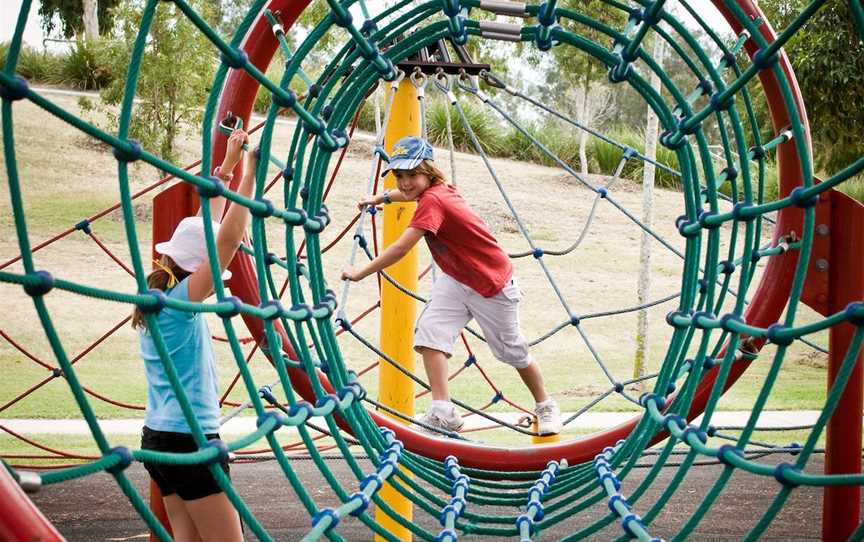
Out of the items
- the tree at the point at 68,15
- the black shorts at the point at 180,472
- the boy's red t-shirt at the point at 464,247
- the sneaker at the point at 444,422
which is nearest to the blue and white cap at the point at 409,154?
the boy's red t-shirt at the point at 464,247

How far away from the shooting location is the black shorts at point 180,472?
1.82m

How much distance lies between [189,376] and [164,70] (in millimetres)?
7228

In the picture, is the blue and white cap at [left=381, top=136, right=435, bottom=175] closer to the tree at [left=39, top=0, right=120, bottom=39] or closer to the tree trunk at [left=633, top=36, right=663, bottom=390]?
the tree trunk at [left=633, top=36, right=663, bottom=390]

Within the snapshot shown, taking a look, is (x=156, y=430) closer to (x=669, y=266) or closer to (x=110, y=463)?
(x=110, y=463)

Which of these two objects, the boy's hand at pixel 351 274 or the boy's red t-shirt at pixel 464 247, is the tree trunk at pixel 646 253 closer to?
the boy's red t-shirt at pixel 464 247

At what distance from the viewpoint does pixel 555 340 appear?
9.04 m

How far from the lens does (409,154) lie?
266 cm

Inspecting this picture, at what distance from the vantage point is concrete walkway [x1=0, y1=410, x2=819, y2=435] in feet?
17.5

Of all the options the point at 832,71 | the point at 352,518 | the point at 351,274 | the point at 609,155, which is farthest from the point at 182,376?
the point at 609,155

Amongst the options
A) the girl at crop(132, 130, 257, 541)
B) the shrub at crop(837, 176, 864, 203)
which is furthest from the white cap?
the shrub at crop(837, 176, 864, 203)

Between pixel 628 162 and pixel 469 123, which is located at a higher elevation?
pixel 469 123

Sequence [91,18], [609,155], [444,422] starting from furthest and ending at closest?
1. [91,18]
2. [609,155]
3. [444,422]

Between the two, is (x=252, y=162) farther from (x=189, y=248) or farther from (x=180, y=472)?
(x=180, y=472)

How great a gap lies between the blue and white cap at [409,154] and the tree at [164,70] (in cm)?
606
